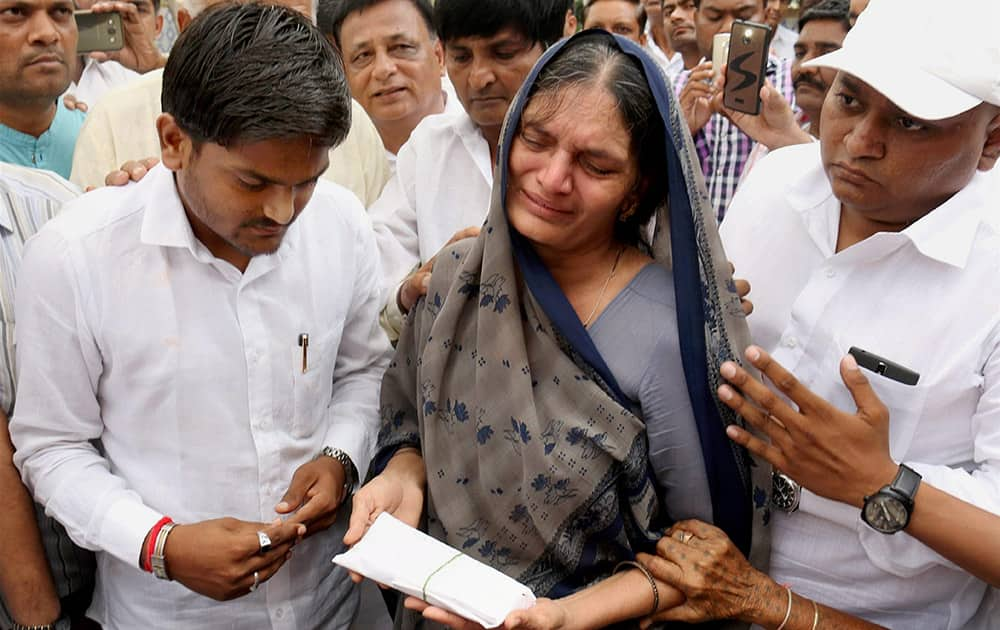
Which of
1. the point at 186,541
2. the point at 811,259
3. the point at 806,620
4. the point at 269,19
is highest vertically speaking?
the point at 269,19

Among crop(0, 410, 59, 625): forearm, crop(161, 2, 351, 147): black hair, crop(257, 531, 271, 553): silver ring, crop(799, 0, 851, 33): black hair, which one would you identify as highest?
crop(161, 2, 351, 147): black hair

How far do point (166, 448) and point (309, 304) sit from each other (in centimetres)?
41

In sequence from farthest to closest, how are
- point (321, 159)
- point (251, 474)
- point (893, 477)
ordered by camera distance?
1. point (251, 474)
2. point (321, 159)
3. point (893, 477)

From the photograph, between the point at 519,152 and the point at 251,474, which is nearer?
the point at 519,152

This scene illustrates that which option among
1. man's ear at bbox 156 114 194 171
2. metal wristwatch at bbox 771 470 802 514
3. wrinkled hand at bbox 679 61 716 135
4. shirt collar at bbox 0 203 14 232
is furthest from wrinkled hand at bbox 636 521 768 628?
wrinkled hand at bbox 679 61 716 135

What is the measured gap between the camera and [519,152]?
160cm

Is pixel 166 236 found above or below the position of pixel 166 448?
above

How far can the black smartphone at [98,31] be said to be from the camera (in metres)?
2.84

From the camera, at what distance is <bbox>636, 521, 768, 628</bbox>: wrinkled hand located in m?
1.54

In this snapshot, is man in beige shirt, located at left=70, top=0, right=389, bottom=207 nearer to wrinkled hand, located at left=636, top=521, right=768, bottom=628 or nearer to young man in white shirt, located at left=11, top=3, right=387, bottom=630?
young man in white shirt, located at left=11, top=3, right=387, bottom=630

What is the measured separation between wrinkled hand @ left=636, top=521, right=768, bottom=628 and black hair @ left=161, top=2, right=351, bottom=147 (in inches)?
39.8

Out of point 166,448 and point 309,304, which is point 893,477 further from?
point 166,448

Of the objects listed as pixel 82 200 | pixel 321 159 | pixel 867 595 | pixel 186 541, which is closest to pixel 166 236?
pixel 82 200

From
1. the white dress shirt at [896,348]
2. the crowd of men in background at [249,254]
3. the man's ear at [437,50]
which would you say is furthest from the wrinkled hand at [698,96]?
the white dress shirt at [896,348]
